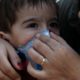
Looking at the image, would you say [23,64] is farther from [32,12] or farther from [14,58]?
[32,12]

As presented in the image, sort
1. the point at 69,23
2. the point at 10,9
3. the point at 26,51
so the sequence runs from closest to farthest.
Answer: the point at 69,23 → the point at 26,51 → the point at 10,9

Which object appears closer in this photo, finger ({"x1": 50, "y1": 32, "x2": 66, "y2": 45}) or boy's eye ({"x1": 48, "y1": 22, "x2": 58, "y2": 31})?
finger ({"x1": 50, "y1": 32, "x2": 66, "y2": 45})

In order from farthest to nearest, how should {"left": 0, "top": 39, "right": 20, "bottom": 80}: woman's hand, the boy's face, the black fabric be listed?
the boy's face → {"left": 0, "top": 39, "right": 20, "bottom": 80}: woman's hand → the black fabric

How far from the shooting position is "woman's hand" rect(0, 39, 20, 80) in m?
1.32

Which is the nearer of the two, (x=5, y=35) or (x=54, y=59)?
(x=54, y=59)

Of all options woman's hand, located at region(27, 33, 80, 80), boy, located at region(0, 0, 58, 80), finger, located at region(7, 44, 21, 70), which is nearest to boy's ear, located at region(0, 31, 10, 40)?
boy, located at region(0, 0, 58, 80)

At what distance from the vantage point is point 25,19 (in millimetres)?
1455

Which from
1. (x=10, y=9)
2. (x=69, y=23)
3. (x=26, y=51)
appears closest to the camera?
(x=69, y=23)

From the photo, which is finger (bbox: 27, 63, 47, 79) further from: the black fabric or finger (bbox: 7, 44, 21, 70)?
the black fabric

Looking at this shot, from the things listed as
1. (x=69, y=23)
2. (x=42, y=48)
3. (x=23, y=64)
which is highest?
(x=69, y=23)

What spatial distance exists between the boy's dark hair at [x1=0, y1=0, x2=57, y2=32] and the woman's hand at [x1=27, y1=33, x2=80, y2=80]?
0.73 feet

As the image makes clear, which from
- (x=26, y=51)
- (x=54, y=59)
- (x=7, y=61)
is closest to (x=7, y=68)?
(x=7, y=61)

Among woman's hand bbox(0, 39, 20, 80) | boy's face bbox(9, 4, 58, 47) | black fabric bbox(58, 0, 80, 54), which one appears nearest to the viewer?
black fabric bbox(58, 0, 80, 54)

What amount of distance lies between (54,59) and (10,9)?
1.39ft
